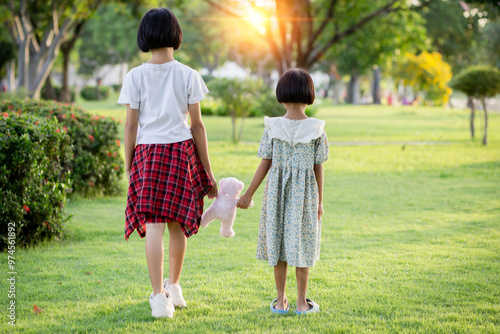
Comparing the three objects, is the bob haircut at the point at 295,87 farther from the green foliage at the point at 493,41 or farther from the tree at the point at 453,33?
the tree at the point at 453,33

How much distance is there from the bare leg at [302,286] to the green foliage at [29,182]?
2.65 m

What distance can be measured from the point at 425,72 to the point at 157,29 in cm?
3747

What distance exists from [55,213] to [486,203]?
5953 millimetres

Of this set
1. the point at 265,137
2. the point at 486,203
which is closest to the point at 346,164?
the point at 486,203

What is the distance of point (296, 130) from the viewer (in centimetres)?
334

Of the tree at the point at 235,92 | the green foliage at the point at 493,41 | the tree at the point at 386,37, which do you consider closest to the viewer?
the tree at the point at 235,92

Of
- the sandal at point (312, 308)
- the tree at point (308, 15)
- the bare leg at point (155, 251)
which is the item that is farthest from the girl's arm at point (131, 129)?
the tree at point (308, 15)

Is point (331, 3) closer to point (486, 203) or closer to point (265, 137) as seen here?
point (486, 203)

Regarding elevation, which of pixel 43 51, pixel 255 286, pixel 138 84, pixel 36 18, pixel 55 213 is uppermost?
pixel 36 18

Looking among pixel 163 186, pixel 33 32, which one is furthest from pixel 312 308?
pixel 33 32

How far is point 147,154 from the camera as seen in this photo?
10.7 ft

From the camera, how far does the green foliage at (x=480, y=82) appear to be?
15.4m

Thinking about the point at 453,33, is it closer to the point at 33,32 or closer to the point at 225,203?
the point at 33,32

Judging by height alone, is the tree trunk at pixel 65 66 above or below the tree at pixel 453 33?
below
